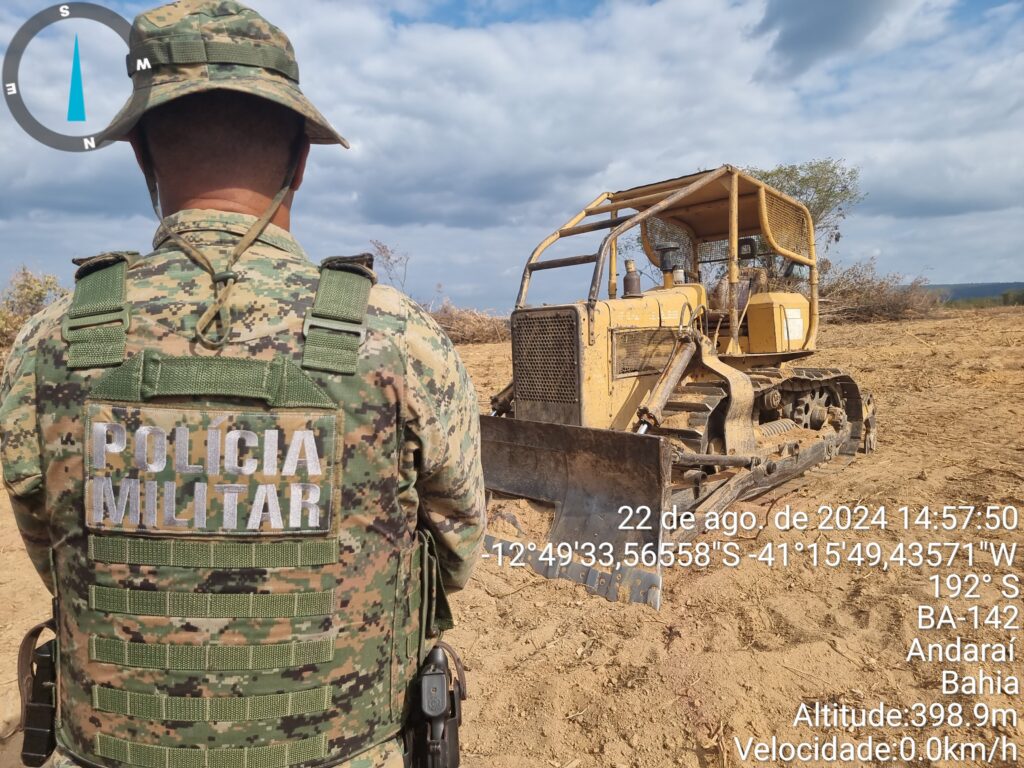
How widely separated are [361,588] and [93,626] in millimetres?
509

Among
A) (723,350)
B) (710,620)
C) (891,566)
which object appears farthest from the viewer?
(723,350)

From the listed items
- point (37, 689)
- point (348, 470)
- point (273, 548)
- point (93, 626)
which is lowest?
point (37, 689)

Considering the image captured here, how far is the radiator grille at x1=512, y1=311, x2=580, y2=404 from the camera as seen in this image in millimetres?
5199

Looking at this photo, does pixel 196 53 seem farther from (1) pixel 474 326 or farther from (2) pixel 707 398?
(1) pixel 474 326

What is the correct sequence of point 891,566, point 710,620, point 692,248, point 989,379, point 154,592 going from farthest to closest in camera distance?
1. point 989,379
2. point 692,248
3. point 891,566
4. point 710,620
5. point 154,592

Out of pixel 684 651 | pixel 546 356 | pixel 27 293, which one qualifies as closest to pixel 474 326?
pixel 27 293

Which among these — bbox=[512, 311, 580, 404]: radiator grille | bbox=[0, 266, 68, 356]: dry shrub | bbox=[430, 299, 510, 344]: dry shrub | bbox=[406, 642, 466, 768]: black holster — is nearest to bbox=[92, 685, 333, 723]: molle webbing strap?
bbox=[406, 642, 466, 768]: black holster

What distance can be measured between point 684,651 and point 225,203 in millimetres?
3073

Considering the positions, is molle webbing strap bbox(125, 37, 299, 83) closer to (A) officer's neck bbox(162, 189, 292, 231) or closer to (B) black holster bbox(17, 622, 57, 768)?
(A) officer's neck bbox(162, 189, 292, 231)

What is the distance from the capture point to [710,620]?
3816 millimetres

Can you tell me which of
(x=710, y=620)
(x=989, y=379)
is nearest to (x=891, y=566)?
(x=710, y=620)

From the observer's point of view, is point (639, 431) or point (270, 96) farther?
point (639, 431)

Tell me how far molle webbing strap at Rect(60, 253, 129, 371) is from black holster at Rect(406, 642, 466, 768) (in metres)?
0.92

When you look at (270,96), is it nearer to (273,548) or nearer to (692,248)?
(273,548)
